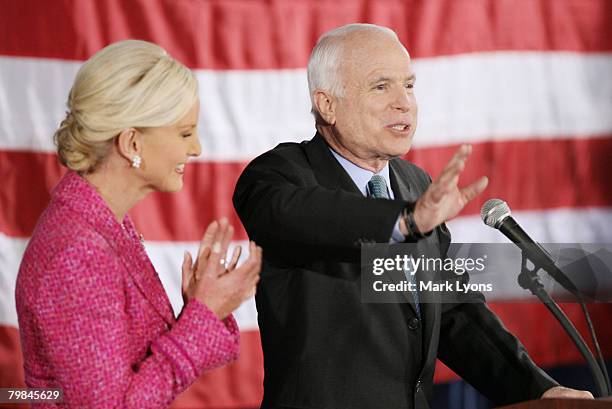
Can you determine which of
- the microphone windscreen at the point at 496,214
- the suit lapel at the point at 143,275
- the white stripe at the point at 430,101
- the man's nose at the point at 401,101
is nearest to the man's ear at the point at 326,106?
the man's nose at the point at 401,101

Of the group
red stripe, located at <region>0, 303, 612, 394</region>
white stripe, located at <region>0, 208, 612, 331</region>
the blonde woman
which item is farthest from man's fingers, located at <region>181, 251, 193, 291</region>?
white stripe, located at <region>0, 208, 612, 331</region>

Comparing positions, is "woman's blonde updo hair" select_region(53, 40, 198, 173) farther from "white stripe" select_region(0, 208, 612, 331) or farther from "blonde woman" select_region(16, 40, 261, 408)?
"white stripe" select_region(0, 208, 612, 331)

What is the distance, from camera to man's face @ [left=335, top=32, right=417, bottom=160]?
185cm

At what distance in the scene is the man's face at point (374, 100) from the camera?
1.85 meters

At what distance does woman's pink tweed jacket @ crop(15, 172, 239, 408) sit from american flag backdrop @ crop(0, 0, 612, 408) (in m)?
1.01

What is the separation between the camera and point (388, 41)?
6.13 ft

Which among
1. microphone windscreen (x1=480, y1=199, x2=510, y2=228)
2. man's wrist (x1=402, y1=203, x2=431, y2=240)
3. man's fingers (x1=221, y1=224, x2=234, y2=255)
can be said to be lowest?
man's fingers (x1=221, y1=224, x2=234, y2=255)

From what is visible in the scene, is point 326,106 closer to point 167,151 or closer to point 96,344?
point 167,151

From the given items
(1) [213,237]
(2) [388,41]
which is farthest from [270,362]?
(2) [388,41]

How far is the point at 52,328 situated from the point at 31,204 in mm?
1267

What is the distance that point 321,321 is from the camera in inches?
68.7

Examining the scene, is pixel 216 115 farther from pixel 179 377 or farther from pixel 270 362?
pixel 179 377

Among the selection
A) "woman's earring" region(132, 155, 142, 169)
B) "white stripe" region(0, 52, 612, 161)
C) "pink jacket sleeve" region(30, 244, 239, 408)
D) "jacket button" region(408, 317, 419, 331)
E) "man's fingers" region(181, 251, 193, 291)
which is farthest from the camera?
"white stripe" region(0, 52, 612, 161)

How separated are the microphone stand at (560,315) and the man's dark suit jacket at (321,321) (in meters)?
0.18
